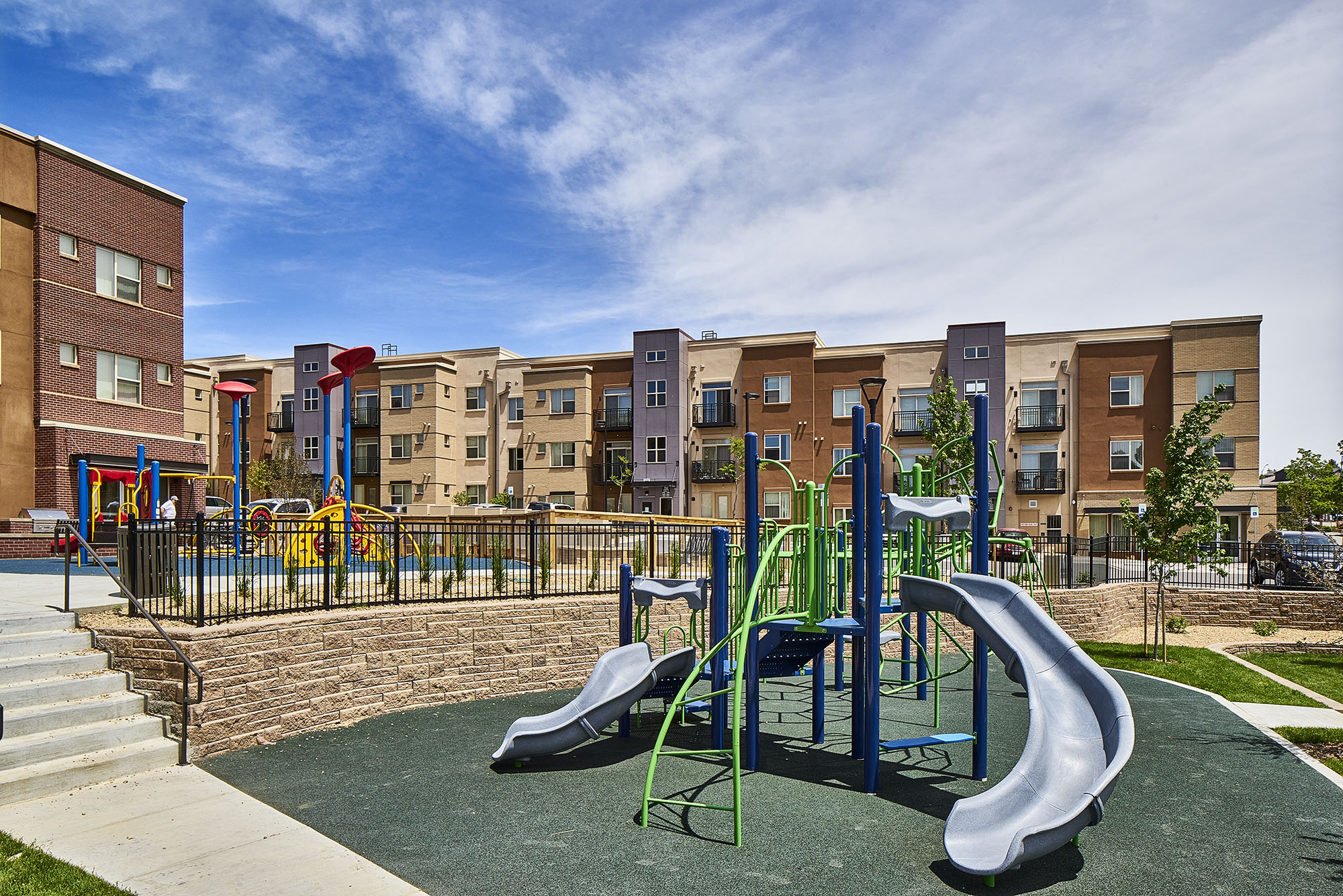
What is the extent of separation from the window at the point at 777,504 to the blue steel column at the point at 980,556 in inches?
1490

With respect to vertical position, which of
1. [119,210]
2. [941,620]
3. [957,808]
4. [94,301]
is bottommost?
[941,620]

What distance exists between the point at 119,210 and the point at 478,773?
89.0 ft

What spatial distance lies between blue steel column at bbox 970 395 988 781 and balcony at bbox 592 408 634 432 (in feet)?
138

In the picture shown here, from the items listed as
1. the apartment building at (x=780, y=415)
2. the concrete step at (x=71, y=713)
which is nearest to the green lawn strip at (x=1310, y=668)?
the concrete step at (x=71, y=713)

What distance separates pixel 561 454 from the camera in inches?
2069

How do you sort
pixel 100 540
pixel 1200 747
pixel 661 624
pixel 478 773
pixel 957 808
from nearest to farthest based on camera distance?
pixel 957 808 → pixel 478 773 → pixel 1200 747 → pixel 661 624 → pixel 100 540

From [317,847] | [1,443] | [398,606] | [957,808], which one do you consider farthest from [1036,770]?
[1,443]

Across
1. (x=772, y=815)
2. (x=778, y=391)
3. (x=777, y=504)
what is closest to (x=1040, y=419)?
(x=778, y=391)

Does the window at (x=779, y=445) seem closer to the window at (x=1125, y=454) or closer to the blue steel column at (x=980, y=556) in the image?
the window at (x=1125, y=454)

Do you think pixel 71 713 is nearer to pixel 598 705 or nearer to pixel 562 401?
→ pixel 598 705

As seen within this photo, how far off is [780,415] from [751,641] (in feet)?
128

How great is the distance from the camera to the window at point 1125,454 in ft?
141

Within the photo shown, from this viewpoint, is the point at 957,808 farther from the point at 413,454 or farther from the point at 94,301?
the point at 413,454

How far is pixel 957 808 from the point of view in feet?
21.5
